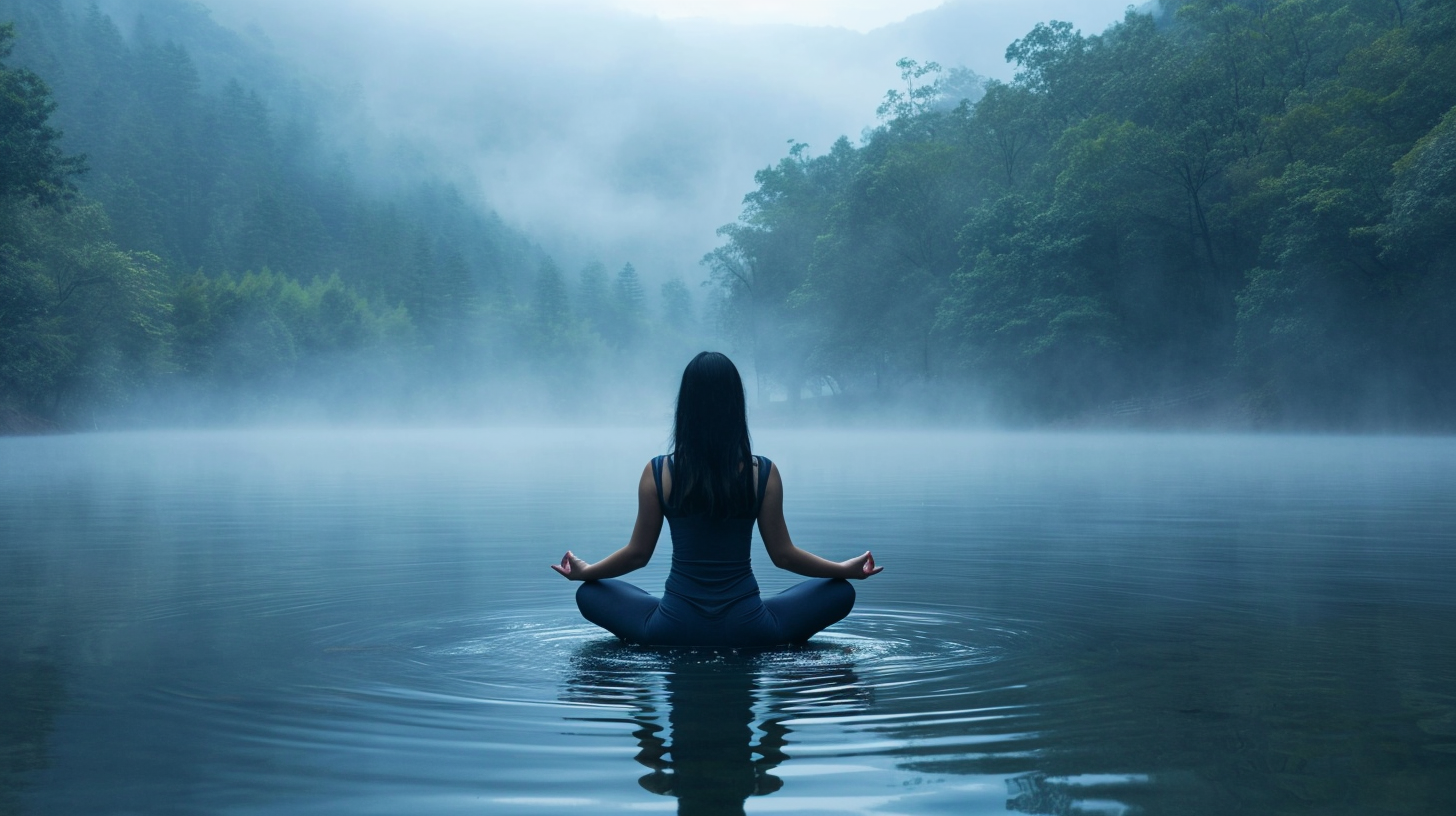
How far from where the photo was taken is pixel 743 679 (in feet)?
17.3

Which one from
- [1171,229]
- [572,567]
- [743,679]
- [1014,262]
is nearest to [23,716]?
[572,567]

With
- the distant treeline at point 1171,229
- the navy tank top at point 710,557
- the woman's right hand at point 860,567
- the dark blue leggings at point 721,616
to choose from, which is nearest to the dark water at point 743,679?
the dark blue leggings at point 721,616

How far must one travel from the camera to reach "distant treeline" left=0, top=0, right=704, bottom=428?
6109 centimetres

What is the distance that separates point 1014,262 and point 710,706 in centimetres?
5638

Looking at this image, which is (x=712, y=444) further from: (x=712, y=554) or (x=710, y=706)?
(x=710, y=706)

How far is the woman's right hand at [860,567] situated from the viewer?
5621 mm

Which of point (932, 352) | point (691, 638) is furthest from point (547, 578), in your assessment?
point (932, 352)

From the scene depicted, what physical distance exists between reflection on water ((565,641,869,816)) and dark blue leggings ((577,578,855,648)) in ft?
0.25

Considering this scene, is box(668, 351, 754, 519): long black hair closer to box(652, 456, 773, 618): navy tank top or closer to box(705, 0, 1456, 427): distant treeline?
box(652, 456, 773, 618): navy tank top

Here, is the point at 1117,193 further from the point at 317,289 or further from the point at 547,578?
the point at 317,289

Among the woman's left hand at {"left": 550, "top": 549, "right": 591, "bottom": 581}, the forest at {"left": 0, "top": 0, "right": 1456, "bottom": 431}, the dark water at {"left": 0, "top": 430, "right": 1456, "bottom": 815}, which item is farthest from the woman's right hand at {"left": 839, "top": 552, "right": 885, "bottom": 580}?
the forest at {"left": 0, "top": 0, "right": 1456, "bottom": 431}

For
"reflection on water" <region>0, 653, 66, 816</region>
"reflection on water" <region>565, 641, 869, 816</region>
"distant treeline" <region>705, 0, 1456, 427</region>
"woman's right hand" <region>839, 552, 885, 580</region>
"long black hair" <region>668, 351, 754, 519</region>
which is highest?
"distant treeline" <region>705, 0, 1456, 427</region>

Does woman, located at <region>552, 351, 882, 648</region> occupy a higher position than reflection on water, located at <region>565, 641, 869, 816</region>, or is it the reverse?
woman, located at <region>552, 351, 882, 648</region>

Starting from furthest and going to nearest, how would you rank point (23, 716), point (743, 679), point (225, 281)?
1. point (225, 281)
2. point (743, 679)
3. point (23, 716)
